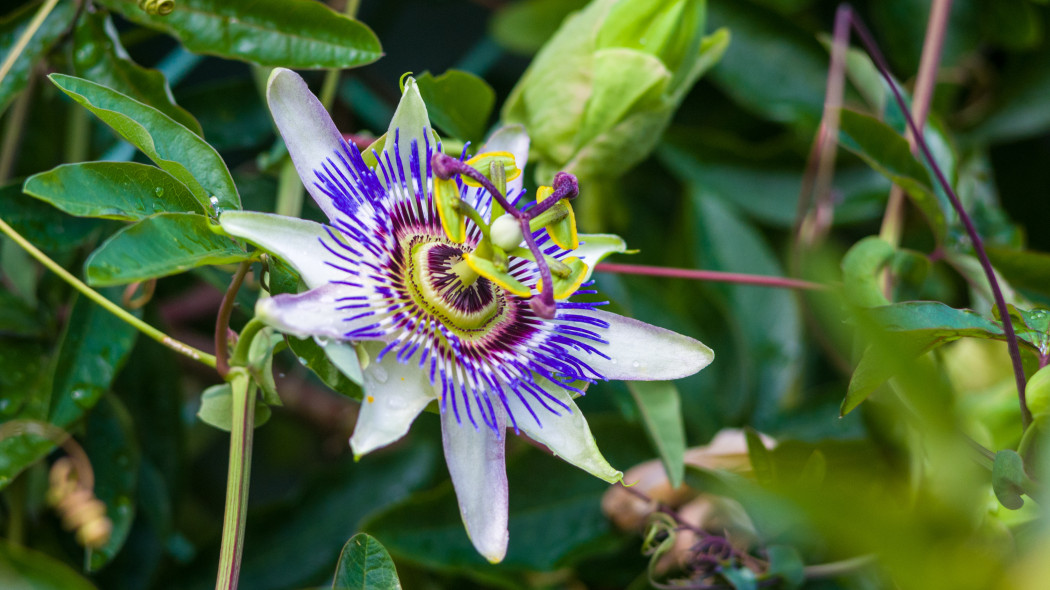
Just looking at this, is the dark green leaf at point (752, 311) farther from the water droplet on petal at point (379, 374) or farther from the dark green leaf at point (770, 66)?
the water droplet on petal at point (379, 374)

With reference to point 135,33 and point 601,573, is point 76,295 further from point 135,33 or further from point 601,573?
point 601,573

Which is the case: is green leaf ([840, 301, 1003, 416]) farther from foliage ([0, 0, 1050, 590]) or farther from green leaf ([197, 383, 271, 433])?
green leaf ([197, 383, 271, 433])

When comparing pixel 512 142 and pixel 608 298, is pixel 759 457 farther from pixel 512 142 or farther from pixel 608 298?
pixel 512 142

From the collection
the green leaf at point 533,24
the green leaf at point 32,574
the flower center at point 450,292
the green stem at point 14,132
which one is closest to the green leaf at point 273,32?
the flower center at point 450,292

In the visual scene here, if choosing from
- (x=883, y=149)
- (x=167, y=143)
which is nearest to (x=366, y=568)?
(x=167, y=143)

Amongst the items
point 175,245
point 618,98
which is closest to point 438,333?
point 175,245

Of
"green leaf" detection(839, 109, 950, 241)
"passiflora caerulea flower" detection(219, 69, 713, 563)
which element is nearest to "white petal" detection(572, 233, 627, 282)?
"passiflora caerulea flower" detection(219, 69, 713, 563)

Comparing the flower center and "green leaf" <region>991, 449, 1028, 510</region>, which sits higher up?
the flower center
